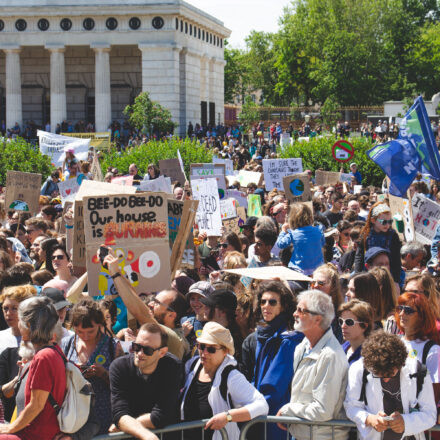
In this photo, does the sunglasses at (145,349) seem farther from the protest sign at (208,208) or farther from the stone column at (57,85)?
the stone column at (57,85)

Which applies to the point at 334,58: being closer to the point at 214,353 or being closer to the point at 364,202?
the point at 364,202

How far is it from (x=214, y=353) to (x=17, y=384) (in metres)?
1.28

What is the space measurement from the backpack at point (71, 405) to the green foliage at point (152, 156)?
63.4 ft

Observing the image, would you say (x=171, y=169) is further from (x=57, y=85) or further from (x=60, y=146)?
(x=57, y=85)

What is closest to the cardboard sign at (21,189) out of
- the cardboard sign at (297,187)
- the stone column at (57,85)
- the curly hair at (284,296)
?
the cardboard sign at (297,187)

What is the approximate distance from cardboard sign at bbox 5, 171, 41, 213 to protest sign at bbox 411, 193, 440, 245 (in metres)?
6.01

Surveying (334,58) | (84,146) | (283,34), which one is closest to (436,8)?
(283,34)

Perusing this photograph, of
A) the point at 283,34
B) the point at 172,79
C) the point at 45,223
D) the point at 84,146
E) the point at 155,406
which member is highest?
the point at 283,34

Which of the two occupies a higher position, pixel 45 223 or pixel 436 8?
pixel 436 8

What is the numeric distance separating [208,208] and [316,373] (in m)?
6.93

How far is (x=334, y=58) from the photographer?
236 feet

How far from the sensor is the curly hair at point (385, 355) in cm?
546

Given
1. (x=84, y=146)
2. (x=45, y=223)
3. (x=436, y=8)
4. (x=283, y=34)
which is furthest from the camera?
(x=436, y=8)

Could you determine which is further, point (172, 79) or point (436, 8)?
point (436, 8)
